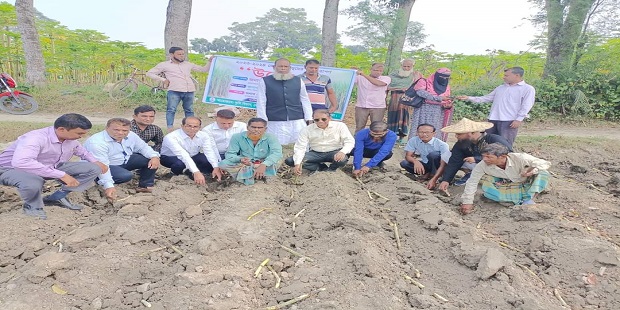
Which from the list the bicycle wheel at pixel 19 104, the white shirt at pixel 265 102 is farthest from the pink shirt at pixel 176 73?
the bicycle wheel at pixel 19 104

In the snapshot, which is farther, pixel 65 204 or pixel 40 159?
pixel 65 204

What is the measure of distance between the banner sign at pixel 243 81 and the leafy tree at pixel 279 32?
24007 mm

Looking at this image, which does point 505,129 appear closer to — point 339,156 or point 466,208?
point 466,208

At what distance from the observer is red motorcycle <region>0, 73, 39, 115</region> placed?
8766 millimetres

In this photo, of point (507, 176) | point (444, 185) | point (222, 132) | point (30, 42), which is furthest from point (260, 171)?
point (30, 42)

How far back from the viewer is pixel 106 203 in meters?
4.21

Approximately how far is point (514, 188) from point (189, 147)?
351cm

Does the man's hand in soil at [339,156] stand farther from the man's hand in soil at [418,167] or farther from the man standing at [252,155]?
the man's hand in soil at [418,167]

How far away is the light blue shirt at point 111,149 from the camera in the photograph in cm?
420

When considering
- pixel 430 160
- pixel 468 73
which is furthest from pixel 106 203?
pixel 468 73

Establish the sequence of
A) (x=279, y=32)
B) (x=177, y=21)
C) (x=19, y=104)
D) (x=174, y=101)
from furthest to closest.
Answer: (x=279, y=32) < (x=177, y=21) < (x=19, y=104) < (x=174, y=101)

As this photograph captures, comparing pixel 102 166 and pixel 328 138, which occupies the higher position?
pixel 328 138

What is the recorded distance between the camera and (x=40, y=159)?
145 inches

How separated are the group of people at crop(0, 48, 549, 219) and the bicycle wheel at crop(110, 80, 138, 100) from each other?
446 cm
